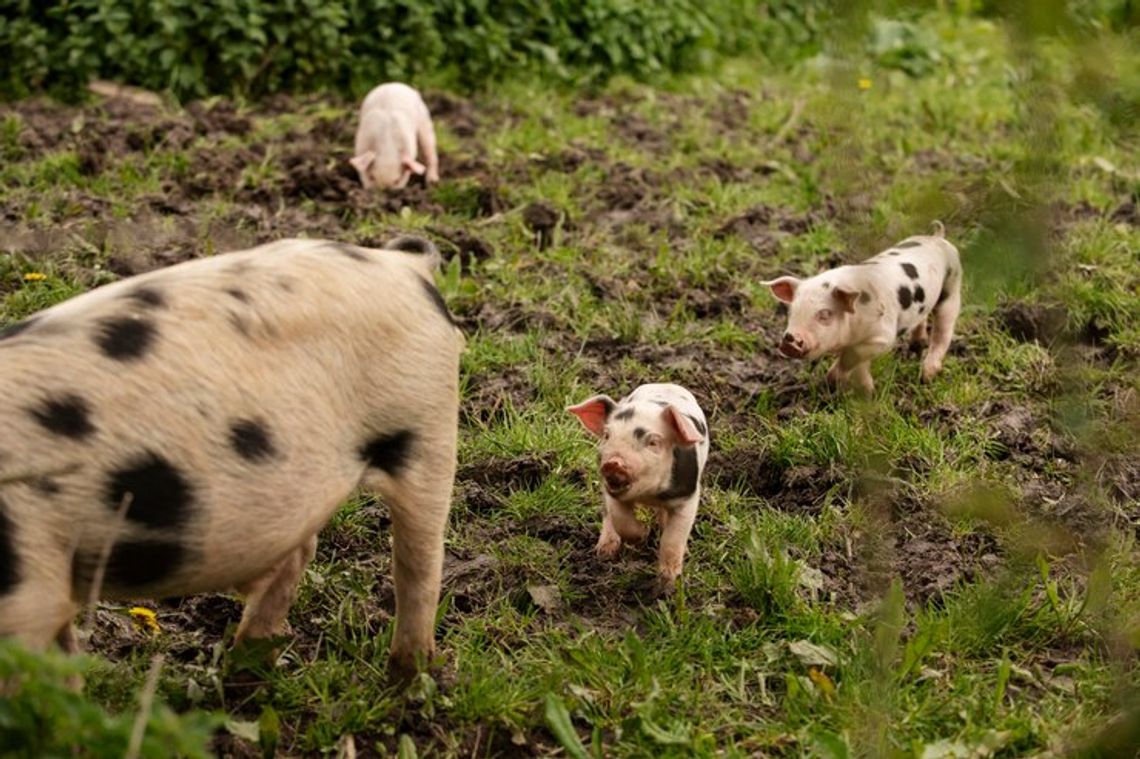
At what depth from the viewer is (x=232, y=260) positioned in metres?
3.61

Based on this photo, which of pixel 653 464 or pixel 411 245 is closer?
pixel 411 245

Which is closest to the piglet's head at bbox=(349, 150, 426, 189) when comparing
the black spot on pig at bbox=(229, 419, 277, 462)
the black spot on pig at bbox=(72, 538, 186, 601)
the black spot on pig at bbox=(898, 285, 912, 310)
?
the black spot on pig at bbox=(898, 285, 912, 310)

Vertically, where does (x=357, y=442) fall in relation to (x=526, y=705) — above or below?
above

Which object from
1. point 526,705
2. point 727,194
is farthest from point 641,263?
point 526,705

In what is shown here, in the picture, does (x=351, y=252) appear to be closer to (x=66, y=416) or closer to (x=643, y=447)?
(x=66, y=416)

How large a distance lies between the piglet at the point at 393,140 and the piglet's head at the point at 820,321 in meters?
2.77

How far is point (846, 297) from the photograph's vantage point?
5.63 metres

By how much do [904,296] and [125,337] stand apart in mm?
3232

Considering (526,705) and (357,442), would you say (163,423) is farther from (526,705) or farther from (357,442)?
(526,705)

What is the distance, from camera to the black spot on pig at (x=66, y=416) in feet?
10.3

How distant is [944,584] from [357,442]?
1905 mm

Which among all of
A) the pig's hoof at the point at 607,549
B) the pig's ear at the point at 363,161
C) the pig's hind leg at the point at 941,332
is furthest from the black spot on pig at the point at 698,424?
the pig's ear at the point at 363,161

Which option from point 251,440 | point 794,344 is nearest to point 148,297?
point 251,440

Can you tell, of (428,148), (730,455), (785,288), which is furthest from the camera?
(428,148)
